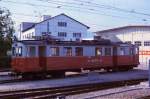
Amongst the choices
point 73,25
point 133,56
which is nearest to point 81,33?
point 73,25

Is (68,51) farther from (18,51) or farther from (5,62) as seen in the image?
(5,62)

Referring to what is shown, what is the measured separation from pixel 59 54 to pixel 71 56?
1352 millimetres

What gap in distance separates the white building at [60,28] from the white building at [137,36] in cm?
1412

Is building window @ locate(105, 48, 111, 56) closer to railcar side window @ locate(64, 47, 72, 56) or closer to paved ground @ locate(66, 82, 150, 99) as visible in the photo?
railcar side window @ locate(64, 47, 72, 56)

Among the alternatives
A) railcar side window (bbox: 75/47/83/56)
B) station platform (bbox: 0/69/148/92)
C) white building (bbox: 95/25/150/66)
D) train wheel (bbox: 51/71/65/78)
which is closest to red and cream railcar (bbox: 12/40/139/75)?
railcar side window (bbox: 75/47/83/56)

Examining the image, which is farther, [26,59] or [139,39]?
[139,39]

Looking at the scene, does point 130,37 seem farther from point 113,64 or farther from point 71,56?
point 71,56

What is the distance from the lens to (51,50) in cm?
2931

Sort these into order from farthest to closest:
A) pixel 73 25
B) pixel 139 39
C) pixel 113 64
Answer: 1. pixel 73 25
2. pixel 139 39
3. pixel 113 64

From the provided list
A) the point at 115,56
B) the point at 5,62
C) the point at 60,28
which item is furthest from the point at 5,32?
the point at 60,28

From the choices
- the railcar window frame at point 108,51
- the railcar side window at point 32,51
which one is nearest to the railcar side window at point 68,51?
the railcar side window at point 32,51

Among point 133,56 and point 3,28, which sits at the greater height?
point 3,28

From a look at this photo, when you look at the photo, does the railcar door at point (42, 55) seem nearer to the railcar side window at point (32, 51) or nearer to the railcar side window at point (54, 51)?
the railcar side window at point (32, 51)

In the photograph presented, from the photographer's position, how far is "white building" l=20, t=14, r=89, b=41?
254ft
